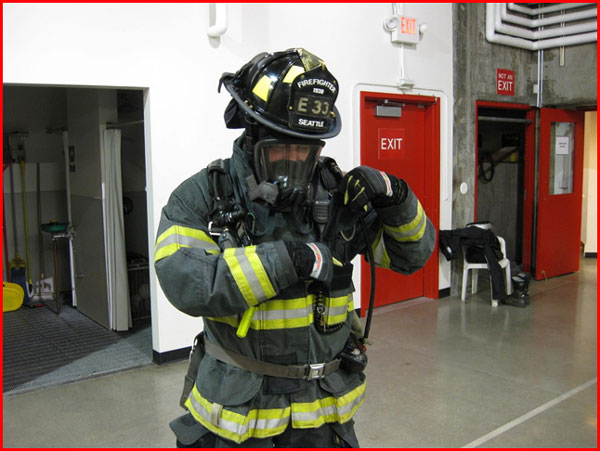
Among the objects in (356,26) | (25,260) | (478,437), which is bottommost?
(478,437)

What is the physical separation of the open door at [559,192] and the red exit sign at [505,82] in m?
0.53

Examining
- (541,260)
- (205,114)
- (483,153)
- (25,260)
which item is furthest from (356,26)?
(25,260)

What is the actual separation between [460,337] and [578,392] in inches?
47.9

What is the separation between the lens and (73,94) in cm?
527

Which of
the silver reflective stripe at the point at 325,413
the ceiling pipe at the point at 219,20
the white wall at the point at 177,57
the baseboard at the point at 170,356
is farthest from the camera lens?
the baseboard at the point at 170,356

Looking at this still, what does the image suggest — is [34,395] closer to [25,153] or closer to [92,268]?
[92,268]

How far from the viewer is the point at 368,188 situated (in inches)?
63.2

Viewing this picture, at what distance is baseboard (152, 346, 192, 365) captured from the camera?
13.2ft

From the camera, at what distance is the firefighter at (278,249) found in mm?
1559

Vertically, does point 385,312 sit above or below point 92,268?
below

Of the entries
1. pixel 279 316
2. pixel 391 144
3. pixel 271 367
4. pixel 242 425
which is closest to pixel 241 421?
pixel 242 425

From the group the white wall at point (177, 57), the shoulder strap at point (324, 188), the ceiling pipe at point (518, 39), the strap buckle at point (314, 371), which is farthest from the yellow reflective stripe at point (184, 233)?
the ceiling pipe at point (518, 39)

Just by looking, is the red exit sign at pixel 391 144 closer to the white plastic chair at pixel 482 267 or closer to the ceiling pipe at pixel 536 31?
the white plastic chair at pixel 482 267

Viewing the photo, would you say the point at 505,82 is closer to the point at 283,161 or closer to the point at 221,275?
the point at 283,161
